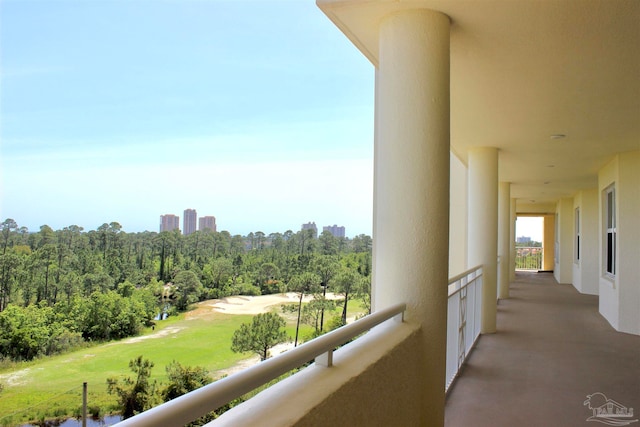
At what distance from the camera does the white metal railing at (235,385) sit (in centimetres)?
85

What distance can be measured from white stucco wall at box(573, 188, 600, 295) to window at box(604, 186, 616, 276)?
347 centimetres

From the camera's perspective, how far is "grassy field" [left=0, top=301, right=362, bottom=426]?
83.2 inches

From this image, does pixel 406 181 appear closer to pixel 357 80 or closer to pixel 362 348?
pixel 362 348

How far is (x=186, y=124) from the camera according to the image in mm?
6965

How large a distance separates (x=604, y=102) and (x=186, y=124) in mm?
5493

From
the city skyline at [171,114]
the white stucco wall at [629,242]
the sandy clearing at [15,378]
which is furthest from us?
the white stucco wall at [629,242]

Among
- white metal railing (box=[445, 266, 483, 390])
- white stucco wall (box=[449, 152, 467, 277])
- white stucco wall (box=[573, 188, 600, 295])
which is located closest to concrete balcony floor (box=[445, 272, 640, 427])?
white metal railing (box=[445, 266, 483, 390])

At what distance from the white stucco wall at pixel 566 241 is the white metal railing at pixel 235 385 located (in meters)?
14.6

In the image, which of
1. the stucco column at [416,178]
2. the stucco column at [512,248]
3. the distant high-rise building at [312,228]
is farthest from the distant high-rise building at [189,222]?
the stucco column at [512,248]

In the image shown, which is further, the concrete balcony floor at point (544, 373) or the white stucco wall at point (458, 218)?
the white stucco wall at point (458, 218)

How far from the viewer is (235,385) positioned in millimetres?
1080

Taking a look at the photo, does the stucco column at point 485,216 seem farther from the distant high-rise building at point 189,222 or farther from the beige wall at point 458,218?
the beige wall at point 458,218

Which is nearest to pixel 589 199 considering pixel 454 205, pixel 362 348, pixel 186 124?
pixel 454 205

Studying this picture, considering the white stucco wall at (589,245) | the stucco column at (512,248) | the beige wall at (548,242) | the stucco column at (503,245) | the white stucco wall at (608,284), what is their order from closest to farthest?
the white stucco wall at (608,284) → the stucco column at (503,245) → the white stucco wall at (589,245) → the stucco column at (512,248) → the beige wall at (548,242)
